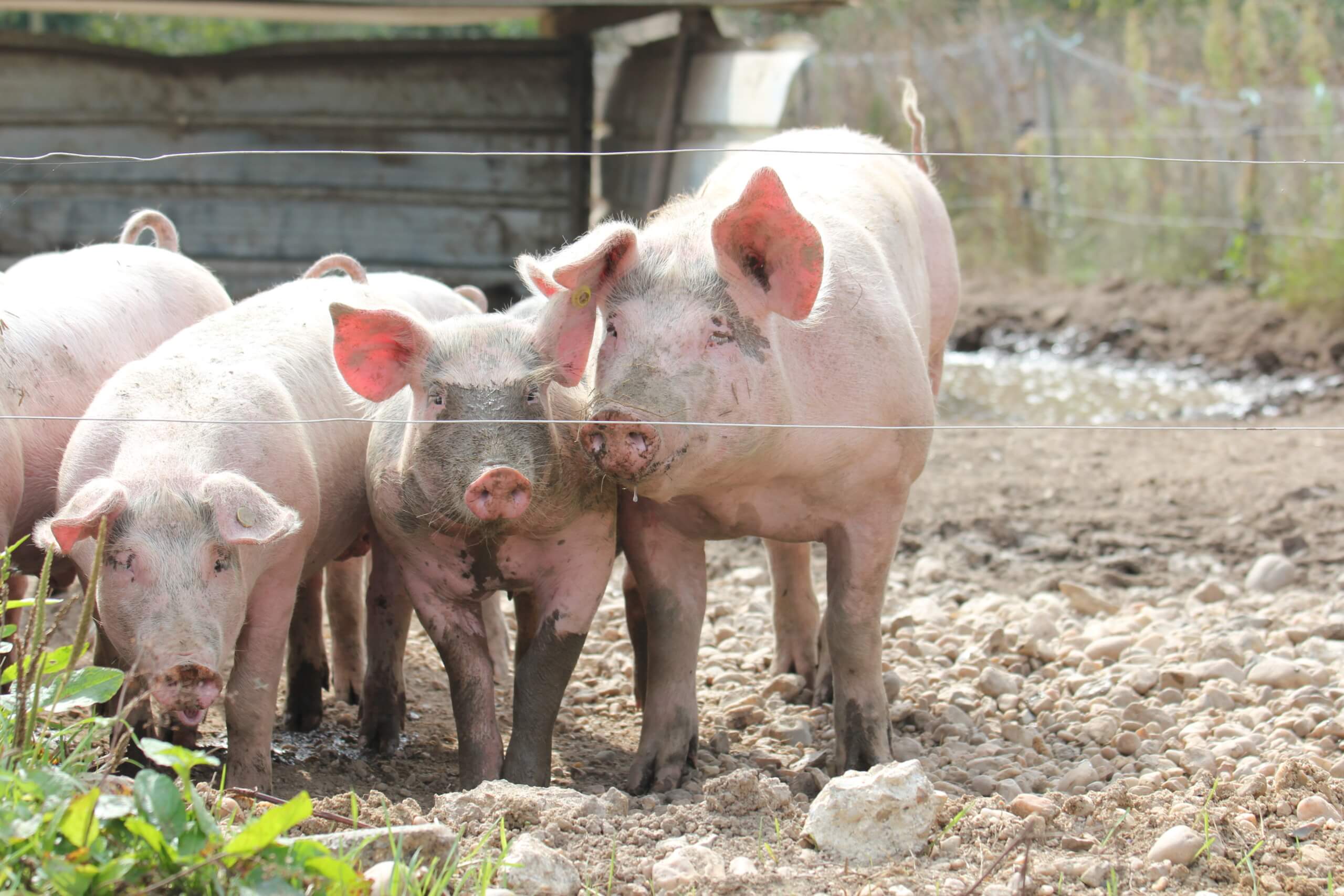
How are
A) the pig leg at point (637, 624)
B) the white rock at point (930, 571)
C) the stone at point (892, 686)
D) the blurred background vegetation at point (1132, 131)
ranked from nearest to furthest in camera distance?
the pig leg at point (637, 624)
the stone at point (892, 686)
the white rock at point (930, 571)
the blurred background vegetation at point (1132, 131)

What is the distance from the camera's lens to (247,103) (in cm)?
1247

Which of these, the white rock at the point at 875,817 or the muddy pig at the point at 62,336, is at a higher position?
the muddy pig at the point at 62,336

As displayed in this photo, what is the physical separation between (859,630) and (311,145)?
934 cm

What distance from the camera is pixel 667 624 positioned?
4250mm

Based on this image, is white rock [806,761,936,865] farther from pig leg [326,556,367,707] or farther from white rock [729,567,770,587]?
white rock [729,567,770,587]

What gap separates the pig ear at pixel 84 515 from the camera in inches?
134

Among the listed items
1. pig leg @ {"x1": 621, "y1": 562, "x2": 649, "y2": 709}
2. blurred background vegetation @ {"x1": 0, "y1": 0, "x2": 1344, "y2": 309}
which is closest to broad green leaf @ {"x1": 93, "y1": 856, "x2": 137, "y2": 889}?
Result: pig leg @ {"x1": 621, "y1": 562, "x2": 649, "y2": 709}

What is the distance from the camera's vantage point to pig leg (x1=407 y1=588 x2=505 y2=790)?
4.05m

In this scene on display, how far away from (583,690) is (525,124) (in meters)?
7.82

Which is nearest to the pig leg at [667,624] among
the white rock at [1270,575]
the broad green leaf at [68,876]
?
the broad green leaf at [68,876]

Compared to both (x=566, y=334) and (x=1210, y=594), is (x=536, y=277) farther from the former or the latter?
(x=1210, y=594)

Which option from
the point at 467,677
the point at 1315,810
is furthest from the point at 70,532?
the point at 1315,810

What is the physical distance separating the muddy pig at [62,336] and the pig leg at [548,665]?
136 centimetres

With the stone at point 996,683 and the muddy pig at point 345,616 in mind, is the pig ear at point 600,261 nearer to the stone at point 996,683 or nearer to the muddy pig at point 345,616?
→ the muddy pig at point 345,616
